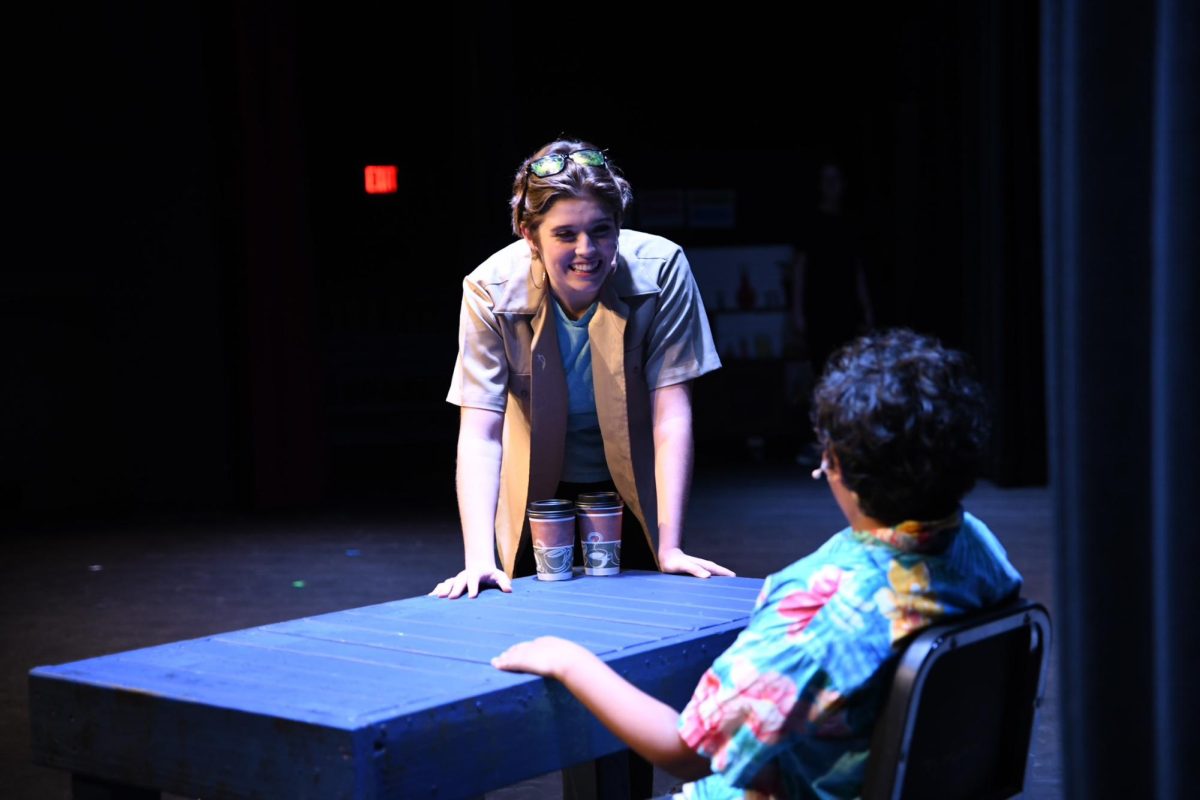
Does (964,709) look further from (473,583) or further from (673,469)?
(673,469)

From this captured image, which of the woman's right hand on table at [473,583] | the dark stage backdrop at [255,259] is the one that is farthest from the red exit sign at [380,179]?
the woman's right hand on table at [473,583]

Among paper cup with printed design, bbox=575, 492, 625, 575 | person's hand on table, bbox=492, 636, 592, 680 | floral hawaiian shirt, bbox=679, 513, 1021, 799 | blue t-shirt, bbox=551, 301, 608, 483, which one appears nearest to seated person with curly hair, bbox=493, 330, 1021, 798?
floral hawaiian shirt, bbox=679, 513, 1021, 799

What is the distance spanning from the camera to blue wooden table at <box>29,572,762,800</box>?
172 centimetres

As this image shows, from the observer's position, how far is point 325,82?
12.1 m

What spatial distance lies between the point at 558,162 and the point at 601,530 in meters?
0.66

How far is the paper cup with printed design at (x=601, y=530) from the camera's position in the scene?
272 centimetres

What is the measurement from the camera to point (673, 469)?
287cm

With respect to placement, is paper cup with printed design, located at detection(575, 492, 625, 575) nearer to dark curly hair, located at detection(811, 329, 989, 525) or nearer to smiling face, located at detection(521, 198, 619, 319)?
smiling face, located at detection(521, 198, 619, 319)

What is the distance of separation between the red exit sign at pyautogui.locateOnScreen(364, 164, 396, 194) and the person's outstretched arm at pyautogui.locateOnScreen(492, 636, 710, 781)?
1037 cm

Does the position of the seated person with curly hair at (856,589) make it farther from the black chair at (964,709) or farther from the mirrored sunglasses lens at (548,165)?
the mirrored sunglasses lens at (548,165)

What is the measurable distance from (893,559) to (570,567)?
3.70 feet

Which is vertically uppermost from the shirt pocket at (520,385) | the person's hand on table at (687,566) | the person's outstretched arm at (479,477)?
the shirt pocket at (520,385)

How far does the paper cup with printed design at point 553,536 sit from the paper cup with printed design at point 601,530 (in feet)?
0.15

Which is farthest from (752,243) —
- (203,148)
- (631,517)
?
(631,517)
